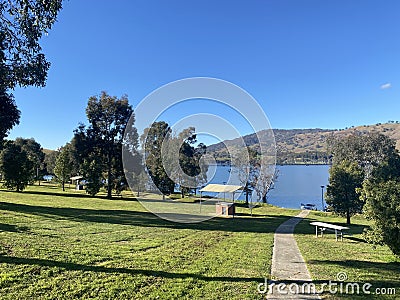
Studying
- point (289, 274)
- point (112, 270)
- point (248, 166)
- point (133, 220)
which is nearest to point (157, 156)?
point (248, 166)

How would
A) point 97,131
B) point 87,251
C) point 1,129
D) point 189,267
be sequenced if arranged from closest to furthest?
point 189,267
point 87,251
point 1,129
point 97,131

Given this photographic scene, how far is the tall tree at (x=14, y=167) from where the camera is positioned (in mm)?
28562

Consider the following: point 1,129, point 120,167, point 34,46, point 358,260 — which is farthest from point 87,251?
point 120,167

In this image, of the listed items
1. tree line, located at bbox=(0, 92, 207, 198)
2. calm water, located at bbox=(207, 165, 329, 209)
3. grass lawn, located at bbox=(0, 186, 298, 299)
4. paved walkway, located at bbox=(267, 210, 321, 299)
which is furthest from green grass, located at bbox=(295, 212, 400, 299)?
tree line, located at bbox=(0, 92, 207, 198)

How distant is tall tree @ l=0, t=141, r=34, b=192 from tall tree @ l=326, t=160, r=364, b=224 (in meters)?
28.5

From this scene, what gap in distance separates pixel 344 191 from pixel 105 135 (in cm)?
2640

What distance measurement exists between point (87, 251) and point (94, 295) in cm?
308

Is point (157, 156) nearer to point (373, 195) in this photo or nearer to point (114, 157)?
point (114, 157)

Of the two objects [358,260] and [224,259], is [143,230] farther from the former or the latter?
[358,260]

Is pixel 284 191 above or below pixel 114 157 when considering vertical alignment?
below

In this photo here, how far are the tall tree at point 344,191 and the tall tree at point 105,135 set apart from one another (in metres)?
23.4

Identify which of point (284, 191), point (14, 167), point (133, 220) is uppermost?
point (14, 167)

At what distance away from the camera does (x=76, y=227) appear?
11.6m

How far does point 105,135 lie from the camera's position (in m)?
34.9
